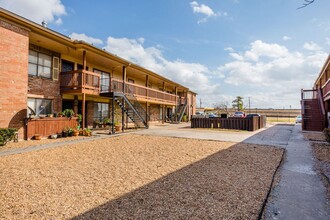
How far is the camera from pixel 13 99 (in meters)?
10.1

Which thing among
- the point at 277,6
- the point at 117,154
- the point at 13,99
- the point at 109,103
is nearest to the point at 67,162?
the point at 117,154

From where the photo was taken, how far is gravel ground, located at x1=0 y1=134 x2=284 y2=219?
3334 millimetres

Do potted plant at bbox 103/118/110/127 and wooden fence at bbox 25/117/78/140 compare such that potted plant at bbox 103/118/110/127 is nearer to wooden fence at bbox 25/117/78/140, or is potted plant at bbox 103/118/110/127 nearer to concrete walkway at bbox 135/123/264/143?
concrete walkway at bbox 135/123/264/143

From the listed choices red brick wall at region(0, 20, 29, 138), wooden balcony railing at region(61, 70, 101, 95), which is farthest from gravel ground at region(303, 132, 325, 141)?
red brick wall at region(0, 20, 29, 138)

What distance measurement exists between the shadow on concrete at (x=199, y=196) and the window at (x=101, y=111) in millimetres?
13117

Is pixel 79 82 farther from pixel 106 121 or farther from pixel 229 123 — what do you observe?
pixel 229 123

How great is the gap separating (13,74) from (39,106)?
9.87 ft

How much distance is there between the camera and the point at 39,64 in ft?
41.6

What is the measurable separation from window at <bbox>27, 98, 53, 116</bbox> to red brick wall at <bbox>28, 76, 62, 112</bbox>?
0.99ft

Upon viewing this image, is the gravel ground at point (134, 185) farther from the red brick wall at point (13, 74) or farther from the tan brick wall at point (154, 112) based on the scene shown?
the tan brick wall at point (154, 112)

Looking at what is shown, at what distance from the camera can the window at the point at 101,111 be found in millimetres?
17266

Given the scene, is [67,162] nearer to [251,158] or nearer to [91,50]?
[251,158]

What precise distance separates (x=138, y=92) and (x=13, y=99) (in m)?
10.5

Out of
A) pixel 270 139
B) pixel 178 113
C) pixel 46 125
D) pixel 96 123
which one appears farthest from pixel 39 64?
pixel 178 113
